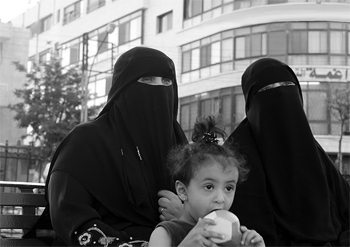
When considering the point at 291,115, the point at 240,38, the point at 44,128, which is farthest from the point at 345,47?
the point at 291,115

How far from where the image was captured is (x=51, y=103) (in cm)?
1934

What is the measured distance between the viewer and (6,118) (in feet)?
77.3

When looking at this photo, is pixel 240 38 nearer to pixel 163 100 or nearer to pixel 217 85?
pixel 217 85

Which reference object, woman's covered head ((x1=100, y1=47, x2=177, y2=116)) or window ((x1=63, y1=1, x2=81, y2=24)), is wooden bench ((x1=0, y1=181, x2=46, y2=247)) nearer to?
woman's covered head ((x1=100, y1=47, x2=177, y2=116))

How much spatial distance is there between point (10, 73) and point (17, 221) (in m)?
21.1

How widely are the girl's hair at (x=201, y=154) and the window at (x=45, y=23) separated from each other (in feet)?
97.6

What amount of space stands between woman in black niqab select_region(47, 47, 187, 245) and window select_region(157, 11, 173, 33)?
20.3 meters

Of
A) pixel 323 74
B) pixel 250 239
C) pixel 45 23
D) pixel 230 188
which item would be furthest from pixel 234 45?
pixel 250 239

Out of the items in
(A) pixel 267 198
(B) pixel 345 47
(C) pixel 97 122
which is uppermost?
(B) pixel 345 47

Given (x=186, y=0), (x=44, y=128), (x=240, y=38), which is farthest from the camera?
(x=186, y=0)

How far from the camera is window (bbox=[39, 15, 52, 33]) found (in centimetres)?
3142

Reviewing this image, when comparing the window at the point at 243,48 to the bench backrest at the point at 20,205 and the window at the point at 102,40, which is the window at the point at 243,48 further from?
the bench backrest at the point at 20,205

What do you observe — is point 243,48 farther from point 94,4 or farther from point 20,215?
point 20,215

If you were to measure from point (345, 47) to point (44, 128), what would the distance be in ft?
31.5
